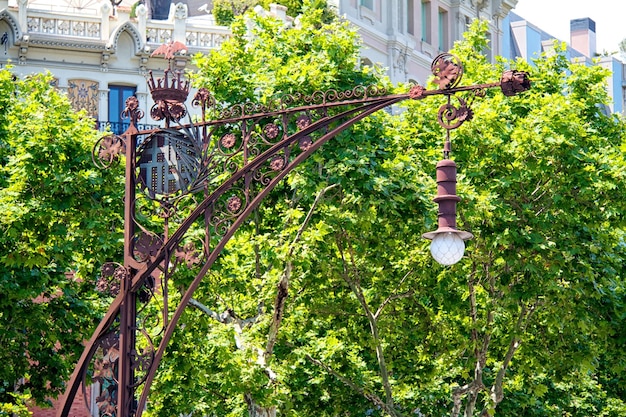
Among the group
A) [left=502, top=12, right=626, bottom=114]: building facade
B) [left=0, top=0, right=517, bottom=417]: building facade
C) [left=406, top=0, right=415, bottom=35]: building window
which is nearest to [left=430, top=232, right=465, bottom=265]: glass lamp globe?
[left=0, top=0, right=517, bottom=417]: building facade

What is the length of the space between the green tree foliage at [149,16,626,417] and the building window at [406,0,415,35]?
63.3 ft

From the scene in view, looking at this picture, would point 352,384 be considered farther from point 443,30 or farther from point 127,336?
point 443,30

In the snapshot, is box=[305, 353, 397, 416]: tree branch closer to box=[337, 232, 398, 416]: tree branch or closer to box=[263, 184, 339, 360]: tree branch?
box=[337, 232, 398, 416]: tree branch

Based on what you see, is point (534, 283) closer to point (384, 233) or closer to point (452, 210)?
point (384, 233)

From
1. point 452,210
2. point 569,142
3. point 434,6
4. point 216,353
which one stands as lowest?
point 216,353

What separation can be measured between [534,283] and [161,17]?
861 inches

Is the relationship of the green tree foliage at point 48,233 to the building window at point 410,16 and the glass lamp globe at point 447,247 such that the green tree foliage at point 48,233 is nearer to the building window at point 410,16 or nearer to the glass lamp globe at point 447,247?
the glass lamp globe at point 447,247

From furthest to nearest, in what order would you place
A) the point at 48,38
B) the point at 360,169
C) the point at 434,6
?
the point at 434,6, the point at 48,38, the point at 360,169

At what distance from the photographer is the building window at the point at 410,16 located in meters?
53.9

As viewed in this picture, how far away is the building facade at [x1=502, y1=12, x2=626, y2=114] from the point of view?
237 feet

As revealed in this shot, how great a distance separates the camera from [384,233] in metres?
29.0

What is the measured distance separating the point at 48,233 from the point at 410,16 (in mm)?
30810

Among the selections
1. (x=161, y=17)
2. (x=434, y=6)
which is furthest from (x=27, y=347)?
(x=434, y=6)

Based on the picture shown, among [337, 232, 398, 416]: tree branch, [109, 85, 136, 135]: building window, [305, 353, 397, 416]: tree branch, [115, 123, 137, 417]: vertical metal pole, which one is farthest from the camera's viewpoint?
[109, 85, 136, 135]: building window
